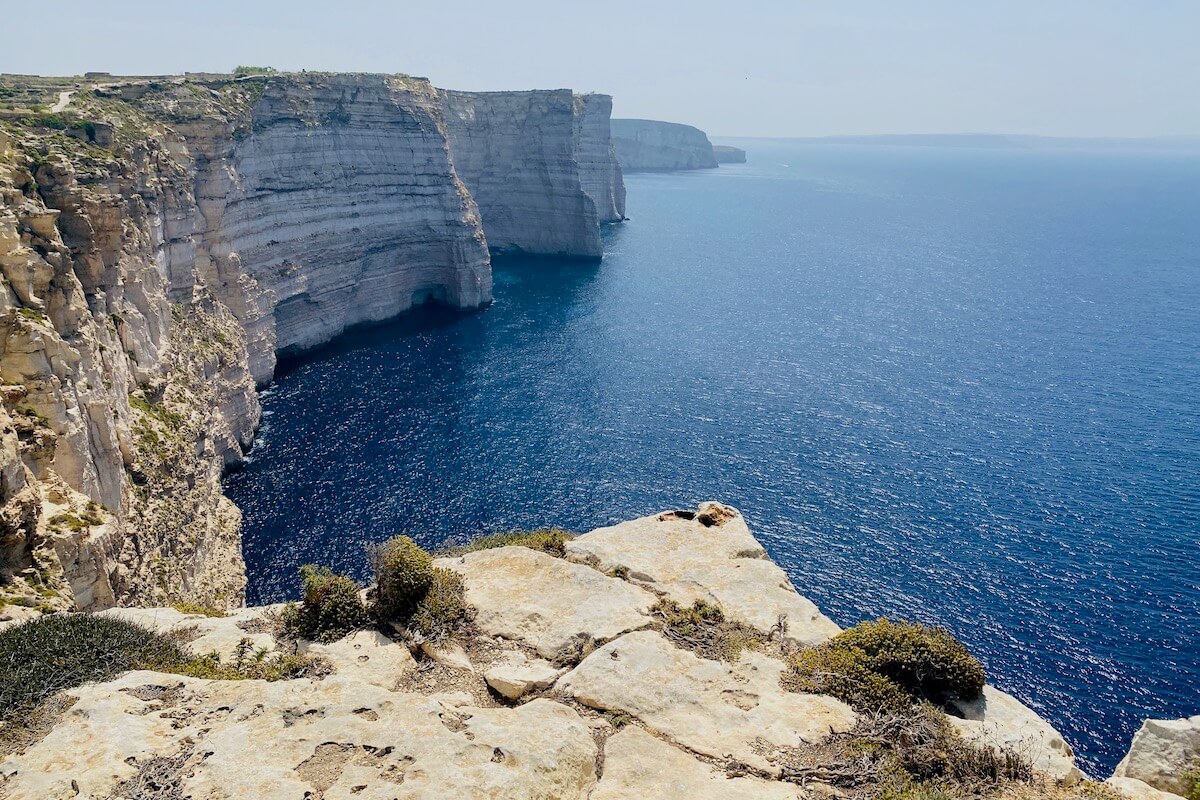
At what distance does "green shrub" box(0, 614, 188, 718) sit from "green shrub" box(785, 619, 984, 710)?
17.1 meters

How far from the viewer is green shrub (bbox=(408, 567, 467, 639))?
21812 millimetres

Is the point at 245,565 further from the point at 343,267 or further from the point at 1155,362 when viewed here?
the point at 1155,362

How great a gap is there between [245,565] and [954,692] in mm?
47002

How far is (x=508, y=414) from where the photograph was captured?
77.2 m

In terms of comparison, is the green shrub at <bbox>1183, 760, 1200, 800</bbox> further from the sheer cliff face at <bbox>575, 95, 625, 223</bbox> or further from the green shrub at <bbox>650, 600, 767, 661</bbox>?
the sheer cliff face at <bbox>575, 95, 625, 223</bbox>

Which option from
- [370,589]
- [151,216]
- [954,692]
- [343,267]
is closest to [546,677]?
[370,589]

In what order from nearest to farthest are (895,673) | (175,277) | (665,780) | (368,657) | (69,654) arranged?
1. (665,780)
2. (69,654)
3. (895,673)
4. (368,657)
5. (175,277)

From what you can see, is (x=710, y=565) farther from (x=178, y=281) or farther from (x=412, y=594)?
(x=178, y=281)

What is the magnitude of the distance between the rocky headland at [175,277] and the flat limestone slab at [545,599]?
537 inches

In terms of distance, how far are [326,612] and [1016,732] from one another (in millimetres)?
18914

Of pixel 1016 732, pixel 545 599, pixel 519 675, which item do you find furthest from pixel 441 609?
pixel 1016 732

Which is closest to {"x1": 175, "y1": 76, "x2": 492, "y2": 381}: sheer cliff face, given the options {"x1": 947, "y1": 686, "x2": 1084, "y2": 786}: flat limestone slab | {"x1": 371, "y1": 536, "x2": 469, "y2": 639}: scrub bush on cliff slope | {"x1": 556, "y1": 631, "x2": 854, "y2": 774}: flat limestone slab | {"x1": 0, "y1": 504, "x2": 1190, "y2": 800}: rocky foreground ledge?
{"x1": 371, "y1": 536, "x2": 469, "y2": 639}: scrub bush on cliff slope

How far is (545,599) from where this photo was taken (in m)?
23.6

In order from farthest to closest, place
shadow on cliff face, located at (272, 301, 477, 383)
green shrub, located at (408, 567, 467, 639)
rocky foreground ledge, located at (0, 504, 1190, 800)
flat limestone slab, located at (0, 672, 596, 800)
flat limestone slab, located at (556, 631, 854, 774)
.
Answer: shadow on cliff face, located at (272, 301, 477, 383), green shrub, located at (408, 567, 467, 639), flat limestone slab, located at (556, 631, 854, 774), rocky foreground ledge, located at (0, 504, 1190, 800), flat limestone slab, located at (0, 672, 596, 800)
